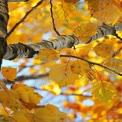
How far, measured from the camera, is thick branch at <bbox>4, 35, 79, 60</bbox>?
1.24m

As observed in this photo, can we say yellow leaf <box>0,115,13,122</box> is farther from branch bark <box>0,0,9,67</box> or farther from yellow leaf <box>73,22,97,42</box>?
yellow leaf <box>73,22,97,42</box>

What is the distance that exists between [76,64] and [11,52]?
270 millimetres

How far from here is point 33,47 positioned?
136 cm

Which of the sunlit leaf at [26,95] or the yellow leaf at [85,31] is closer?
the sunlit leaf at [26,95]

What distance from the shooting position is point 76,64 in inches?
52.4

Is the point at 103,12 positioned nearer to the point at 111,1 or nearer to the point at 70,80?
the point at 111,1

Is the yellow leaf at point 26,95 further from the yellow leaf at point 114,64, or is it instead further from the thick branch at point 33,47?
the yellow leaf at point 114,64

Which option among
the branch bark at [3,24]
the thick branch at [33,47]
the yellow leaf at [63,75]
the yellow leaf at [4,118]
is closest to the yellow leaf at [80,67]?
the yellow leaf at [63,75]

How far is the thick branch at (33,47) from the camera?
4.06 ft

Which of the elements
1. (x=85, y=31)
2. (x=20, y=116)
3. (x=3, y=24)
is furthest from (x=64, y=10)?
(x=20, y=116)

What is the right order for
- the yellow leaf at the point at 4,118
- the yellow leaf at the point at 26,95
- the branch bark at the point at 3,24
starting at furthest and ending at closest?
1. the yellow leaf at the point at 26,95
2. the branch bark at the point at 3,24
3. the yellow leaf at the point at 4,118

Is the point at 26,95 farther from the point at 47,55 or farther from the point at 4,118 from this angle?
the point at 4,118

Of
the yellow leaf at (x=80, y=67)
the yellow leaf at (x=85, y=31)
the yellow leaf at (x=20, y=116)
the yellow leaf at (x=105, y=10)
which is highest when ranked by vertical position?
the yellow leaf at (x=105, y=10)

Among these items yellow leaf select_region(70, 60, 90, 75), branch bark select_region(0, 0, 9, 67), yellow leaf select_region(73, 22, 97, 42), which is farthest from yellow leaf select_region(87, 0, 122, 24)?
branch bark select_region(0, 0, 9, 67)
